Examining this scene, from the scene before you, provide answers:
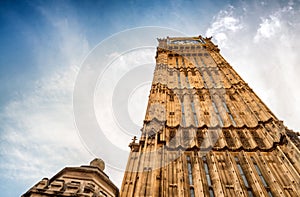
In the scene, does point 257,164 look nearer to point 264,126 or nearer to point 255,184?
point 255,184

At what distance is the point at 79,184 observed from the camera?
5.83 metres

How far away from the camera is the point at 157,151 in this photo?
11.1m

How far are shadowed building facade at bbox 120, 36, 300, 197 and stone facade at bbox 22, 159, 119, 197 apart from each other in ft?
8.42

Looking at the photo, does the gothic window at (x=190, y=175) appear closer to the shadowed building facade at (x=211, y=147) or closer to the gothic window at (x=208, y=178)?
the shadowed building facade at (x=211, y=147)

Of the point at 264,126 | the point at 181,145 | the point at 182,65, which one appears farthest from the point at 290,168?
the point at 182,65

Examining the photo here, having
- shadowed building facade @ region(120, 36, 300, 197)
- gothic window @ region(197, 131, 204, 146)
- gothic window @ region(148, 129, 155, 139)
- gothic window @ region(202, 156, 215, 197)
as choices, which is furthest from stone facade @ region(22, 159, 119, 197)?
gothic window @ region(197, 131, 204, 146)

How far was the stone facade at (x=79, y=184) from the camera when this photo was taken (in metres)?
5.28

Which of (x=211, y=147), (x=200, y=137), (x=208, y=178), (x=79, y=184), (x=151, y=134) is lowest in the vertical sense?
(x=79, y=184)

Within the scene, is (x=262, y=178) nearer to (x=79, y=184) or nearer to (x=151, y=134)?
(x=151, y=134)

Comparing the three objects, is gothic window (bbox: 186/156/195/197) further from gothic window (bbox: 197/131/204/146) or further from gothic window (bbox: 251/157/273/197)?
gothic window (bbox: 251/157/273/197)

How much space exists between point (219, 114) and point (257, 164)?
527 centimetres

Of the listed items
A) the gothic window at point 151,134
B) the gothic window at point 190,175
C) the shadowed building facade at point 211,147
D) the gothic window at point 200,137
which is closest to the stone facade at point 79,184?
the shadowed building facade at point 211,147

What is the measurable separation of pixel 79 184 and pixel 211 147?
8058 mm


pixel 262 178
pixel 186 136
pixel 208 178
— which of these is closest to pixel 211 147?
pixel 186 136
